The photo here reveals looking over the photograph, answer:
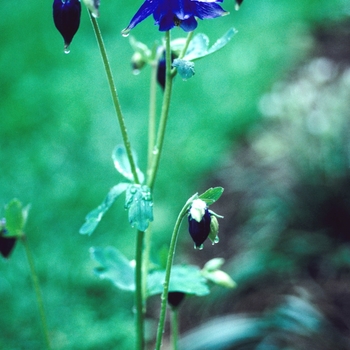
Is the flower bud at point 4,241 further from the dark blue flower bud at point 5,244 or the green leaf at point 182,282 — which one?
the green leaf at point 182,282

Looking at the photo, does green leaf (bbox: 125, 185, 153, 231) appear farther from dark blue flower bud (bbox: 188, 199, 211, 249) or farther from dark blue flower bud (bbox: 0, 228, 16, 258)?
dark blue flower bud (bbox: 0, 228, 16, 258)

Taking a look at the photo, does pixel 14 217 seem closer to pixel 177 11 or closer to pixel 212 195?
pixel 212 195

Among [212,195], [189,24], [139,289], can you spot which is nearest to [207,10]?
[189,24]

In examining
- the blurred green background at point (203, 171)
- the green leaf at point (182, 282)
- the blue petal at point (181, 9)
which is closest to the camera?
the blue petal at point (181, 9)

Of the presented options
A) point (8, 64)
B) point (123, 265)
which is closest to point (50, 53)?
point (8, 64)

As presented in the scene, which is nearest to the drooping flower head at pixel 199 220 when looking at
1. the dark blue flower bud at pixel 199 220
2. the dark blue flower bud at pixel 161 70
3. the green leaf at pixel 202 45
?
the dark blue flower bud at pixel 199 220

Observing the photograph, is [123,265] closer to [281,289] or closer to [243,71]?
[281,289]

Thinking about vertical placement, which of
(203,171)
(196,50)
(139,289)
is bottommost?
(139,289)
